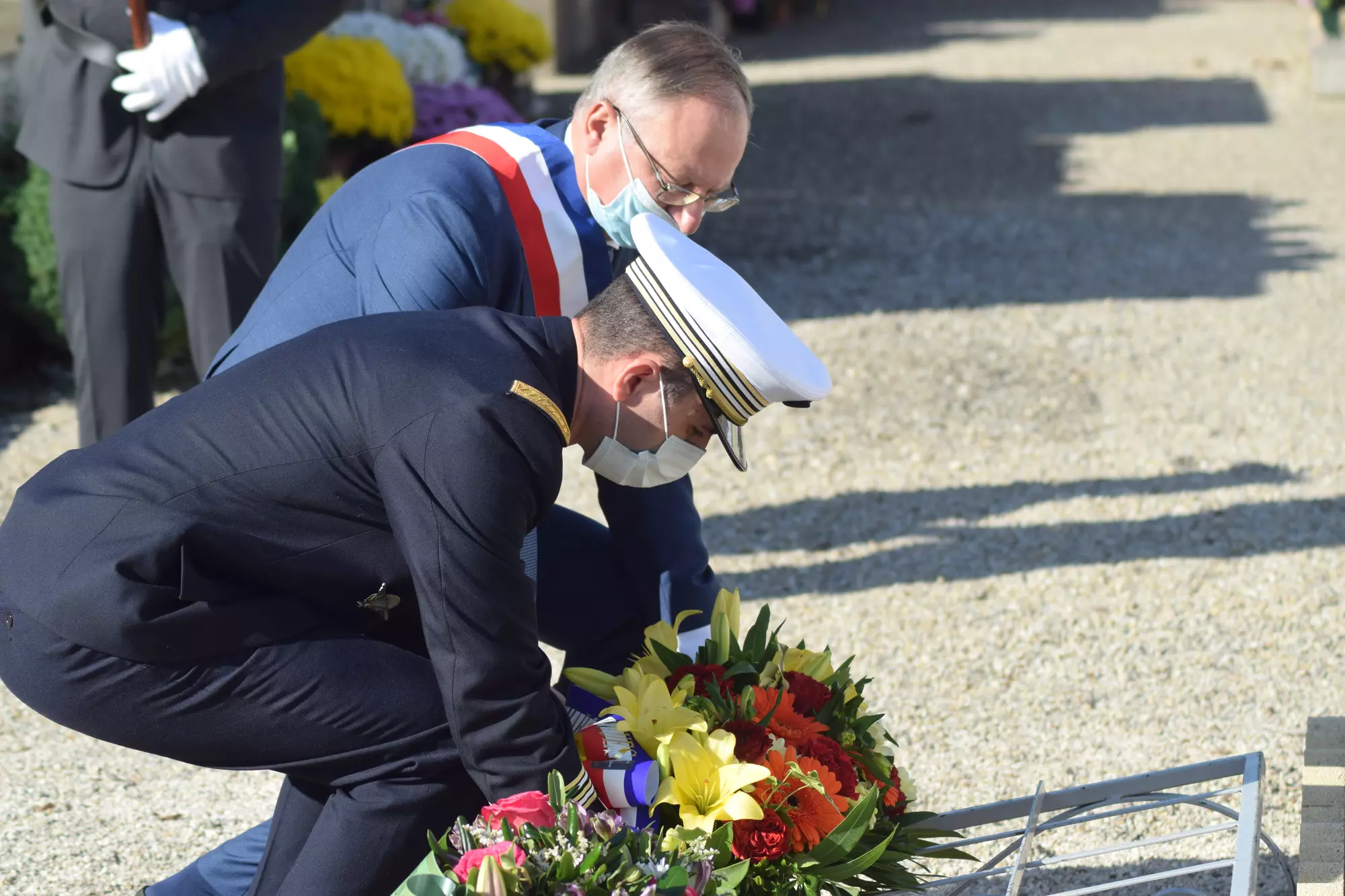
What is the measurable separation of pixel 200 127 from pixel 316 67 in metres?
3.03

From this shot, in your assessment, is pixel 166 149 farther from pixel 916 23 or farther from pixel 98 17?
pixel 916 23

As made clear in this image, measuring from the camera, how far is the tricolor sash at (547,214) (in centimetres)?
246

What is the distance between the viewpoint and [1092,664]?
11.8 ft

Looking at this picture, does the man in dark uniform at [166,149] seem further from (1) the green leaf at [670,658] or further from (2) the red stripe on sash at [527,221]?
(1) the green leaf at [670,658]

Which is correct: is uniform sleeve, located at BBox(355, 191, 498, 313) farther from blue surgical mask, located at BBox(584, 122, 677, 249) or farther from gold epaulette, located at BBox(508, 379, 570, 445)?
gold epaulette, located at BBox(508, 379, 570, 445)

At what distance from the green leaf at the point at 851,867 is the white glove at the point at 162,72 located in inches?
100

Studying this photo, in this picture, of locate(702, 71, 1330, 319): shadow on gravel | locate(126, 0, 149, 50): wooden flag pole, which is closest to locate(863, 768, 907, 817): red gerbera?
locate(126, 0, 149, 50): wooden flag pole

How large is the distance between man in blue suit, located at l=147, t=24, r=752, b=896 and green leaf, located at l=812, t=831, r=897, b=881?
573 mm

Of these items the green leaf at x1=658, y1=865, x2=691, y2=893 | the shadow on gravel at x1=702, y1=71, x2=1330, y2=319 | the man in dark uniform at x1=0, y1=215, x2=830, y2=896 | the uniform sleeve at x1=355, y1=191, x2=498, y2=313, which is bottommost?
the shadow on gravel at x1=702, y1=71, x2=1330, y2=319

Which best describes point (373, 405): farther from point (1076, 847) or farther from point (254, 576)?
point (1076, 847)

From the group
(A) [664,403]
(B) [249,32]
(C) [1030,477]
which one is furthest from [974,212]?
(A) [664,403]

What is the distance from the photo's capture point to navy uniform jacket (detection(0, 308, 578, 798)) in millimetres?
1811

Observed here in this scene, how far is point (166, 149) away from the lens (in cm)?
372

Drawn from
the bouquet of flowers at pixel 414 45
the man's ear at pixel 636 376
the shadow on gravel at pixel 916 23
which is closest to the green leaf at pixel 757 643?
the man's ear at pixel 636 376
